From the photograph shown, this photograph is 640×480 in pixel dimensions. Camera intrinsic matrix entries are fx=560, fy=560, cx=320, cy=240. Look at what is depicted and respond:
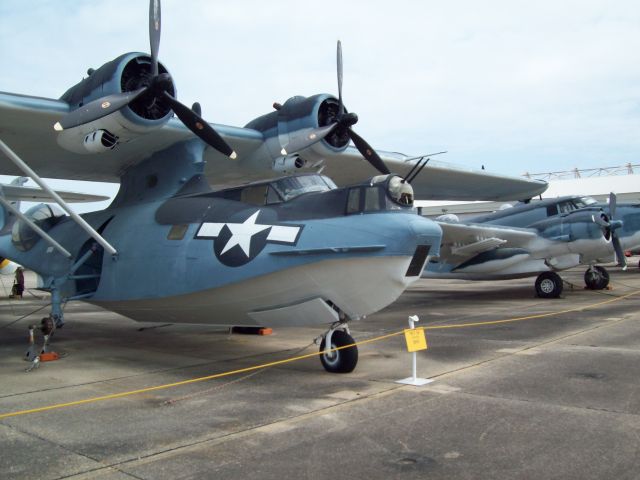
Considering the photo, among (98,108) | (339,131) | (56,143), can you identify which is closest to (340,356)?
(98,108)

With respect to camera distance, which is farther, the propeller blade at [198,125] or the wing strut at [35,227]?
the wing strut at [35,227]

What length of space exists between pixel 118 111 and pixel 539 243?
13024mm

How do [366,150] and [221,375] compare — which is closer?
[221,375]

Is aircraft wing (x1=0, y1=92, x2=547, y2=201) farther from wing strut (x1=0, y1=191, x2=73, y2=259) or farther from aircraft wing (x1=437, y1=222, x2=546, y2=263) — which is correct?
aircraft wing (x1=437, y1=222, x2=546, y2=263)

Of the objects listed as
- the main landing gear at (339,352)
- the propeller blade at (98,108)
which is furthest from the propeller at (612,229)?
the propeller blade at (98,108)

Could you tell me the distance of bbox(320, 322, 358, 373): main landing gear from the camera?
694 centimetres

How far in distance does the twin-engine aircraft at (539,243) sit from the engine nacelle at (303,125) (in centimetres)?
570

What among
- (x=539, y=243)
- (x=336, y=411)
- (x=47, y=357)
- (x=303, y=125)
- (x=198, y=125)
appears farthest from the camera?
(x=539, y=243)

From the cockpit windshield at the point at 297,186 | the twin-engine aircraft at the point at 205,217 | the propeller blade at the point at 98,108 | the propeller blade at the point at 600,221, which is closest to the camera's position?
the twin-engine aircraft at the point at 205,217

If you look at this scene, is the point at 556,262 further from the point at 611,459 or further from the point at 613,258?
the point at 611,459

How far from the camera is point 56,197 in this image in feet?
28.2

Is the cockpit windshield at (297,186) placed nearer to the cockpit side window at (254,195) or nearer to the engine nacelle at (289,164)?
the cockpit side window at (254,195)

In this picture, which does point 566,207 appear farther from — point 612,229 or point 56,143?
point 56,143

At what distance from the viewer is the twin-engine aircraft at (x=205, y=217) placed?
6.61 metres
